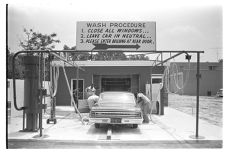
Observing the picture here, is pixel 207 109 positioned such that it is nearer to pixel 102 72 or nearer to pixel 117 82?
pixel 117 82

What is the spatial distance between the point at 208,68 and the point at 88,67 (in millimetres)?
31655

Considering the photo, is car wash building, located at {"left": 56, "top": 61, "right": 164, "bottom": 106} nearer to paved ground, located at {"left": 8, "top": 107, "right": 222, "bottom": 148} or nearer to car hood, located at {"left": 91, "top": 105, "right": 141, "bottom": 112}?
paved ground, located at {"left": 8, "top": 107, "right": 222, "bottom": 148}

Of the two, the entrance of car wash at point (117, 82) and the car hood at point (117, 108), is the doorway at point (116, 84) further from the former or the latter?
the car hood at point (117, 108)

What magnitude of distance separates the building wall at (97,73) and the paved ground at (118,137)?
25.3ft

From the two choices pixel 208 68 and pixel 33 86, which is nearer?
pixel 33 86

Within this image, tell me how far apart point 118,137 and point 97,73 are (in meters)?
Answer: 10.4

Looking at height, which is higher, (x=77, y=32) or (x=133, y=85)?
(x=77, y=32)

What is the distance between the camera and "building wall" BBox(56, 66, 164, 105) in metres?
17.8

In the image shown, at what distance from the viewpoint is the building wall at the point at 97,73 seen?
17.8 metres

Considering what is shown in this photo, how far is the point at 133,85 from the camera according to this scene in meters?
19.3
